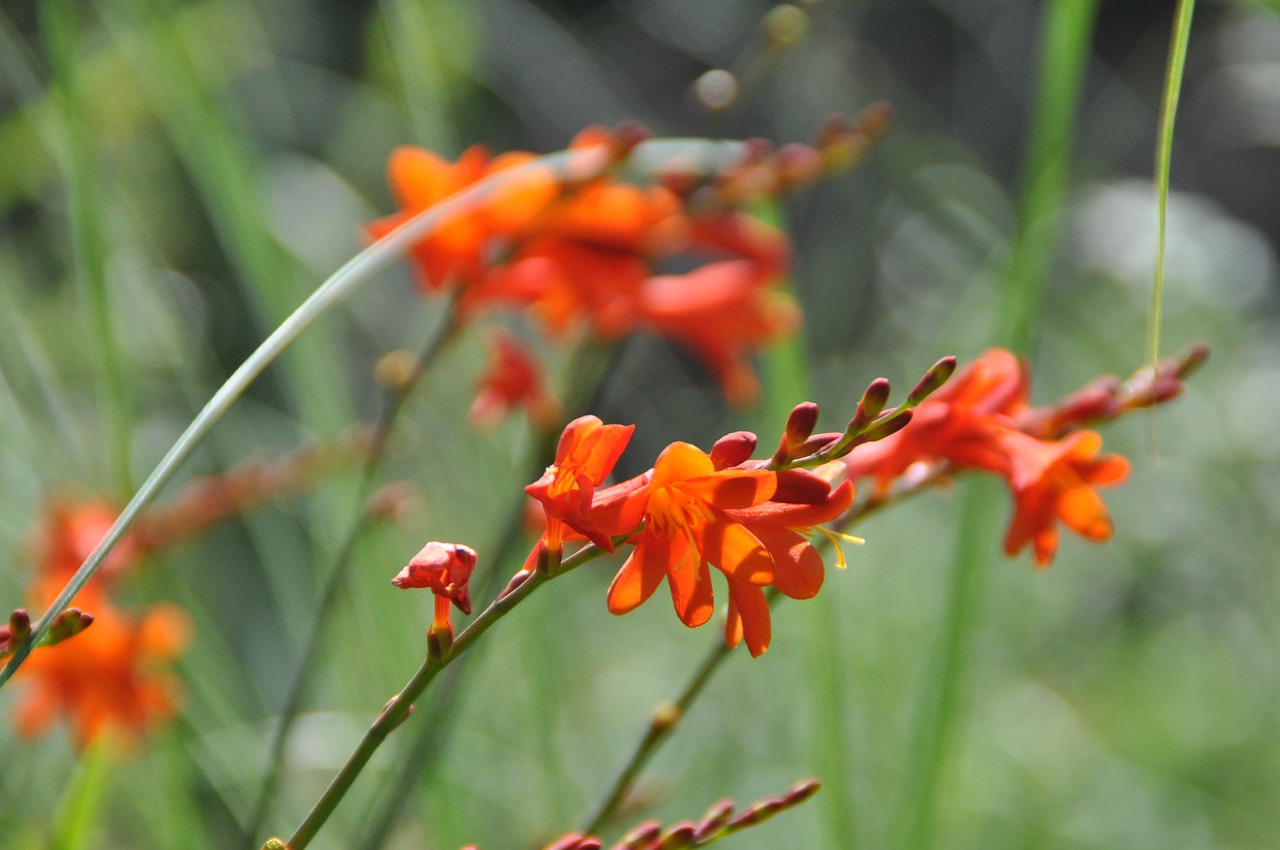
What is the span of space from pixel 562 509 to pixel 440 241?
12.6 inches

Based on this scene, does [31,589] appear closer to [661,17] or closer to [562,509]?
[562,509]

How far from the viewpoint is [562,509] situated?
10.2 inches

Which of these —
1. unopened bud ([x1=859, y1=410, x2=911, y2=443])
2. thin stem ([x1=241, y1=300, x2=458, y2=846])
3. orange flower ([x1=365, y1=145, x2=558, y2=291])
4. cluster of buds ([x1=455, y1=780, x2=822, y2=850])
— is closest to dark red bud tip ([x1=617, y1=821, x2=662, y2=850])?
cluster of buds ([x1=455, y1=780, x2=822, y2=850])

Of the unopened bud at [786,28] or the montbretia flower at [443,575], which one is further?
the unopened bud at [786,28]

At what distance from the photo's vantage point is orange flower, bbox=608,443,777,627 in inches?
10.5

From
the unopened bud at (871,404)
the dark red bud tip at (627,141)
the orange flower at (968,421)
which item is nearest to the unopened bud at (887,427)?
the unopened bud at (871,404)

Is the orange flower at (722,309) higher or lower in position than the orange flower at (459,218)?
lower

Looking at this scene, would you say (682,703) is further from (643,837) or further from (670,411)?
(670,411)

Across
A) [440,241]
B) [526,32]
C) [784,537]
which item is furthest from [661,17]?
[784,537]

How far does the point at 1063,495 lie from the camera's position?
376 millimetres

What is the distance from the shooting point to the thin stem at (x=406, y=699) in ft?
0.80

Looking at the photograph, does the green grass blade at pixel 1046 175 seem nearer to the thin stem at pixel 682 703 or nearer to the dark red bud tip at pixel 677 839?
the thin stem at pixel 682 703

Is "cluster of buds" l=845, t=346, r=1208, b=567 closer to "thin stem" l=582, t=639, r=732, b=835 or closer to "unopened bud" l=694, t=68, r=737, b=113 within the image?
"thin stem" l=582, t=639, r=732, b=835

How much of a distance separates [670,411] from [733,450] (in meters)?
1.65
